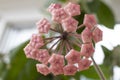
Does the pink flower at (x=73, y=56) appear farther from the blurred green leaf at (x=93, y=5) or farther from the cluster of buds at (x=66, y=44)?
the blurred green leaf at (x=93, y=5)

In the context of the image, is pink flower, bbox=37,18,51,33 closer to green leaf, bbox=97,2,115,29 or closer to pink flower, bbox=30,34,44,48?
pink flower, bbox=30,34,44,48

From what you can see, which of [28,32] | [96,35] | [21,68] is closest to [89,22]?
[96,35]

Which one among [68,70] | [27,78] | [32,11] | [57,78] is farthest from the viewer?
[32,11]

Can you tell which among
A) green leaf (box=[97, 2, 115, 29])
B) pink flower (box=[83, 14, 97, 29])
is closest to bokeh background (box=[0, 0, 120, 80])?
green leaf (box=[97, 2, 115, 29])

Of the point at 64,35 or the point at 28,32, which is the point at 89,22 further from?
the point at 28,32

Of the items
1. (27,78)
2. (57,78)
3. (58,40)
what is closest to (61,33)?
(58,40)

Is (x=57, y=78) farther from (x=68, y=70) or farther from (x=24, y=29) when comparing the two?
(x=24, y=29)

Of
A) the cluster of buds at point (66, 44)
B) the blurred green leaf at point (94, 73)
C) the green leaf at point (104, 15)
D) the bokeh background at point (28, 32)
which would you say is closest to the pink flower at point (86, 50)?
the cluster of buds at point (66, 44)
